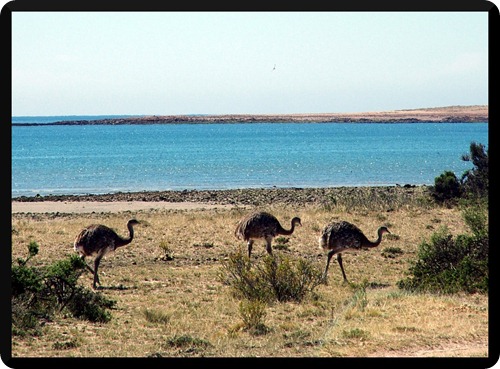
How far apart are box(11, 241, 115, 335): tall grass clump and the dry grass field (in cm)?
23

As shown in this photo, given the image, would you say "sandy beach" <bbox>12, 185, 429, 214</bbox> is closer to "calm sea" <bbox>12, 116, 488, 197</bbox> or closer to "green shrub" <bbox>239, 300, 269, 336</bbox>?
"calm sea" <bbox>12, 116, 488, 197</bbox>

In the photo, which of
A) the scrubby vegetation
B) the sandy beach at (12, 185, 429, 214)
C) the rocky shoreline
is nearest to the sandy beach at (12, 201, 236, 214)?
the sandy beach at (12, 185, 429, 214)

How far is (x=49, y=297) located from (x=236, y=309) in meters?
3.17

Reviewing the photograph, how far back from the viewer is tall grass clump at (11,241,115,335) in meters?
11.6

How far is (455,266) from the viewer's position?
1533 centimetres

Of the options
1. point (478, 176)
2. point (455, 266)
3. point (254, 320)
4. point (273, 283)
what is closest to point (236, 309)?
point (273, 283)

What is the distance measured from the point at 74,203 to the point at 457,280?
1156 inches

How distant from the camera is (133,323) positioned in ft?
42.3

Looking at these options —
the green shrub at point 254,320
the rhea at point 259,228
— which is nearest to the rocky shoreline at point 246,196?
the rhea at point 259,228

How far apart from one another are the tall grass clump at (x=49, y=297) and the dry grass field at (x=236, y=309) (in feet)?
0.74

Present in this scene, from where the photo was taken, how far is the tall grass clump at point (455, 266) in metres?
14.0

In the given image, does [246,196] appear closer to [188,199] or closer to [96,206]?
[188,199]
